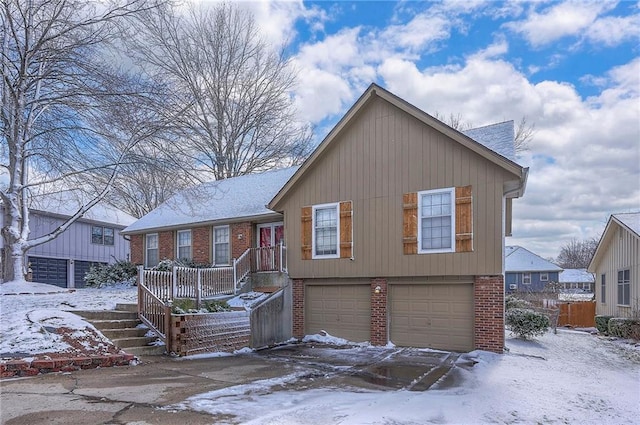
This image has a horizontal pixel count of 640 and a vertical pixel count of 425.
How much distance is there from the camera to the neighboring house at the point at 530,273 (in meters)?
45.9

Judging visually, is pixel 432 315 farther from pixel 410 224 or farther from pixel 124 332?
pixel 124 332

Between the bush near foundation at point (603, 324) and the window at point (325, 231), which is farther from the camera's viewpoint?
the bush near foundation at point (603, 324)

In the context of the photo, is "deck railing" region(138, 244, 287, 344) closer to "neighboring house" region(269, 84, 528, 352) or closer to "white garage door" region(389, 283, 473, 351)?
"neighboring house" region(269, 84, 528, 352)

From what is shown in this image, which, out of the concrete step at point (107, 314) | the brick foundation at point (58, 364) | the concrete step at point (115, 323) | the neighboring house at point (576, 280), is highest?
the concrete step at point (107, 314)

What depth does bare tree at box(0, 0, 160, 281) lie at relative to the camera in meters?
12.6

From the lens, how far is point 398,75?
15586mm

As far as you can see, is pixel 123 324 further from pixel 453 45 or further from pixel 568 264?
pixel 568 264

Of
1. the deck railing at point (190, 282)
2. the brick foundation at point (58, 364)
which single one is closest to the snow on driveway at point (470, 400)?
the brick foundation at point (58, 364)

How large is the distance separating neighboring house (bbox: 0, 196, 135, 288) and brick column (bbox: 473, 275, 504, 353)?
17.9 m

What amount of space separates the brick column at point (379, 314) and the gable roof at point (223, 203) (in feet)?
16.1

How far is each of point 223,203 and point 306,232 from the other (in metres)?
5.96

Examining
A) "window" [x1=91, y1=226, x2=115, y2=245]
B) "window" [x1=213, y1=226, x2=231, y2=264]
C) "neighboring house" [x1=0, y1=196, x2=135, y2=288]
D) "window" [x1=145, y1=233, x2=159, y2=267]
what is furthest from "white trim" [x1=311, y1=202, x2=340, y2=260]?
"window" [x1=91, y1=226, x2=115, y2=245]

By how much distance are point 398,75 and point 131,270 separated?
1414cm

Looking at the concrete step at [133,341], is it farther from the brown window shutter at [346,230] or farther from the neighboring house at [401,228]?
the brown window shutter at [346,230]
